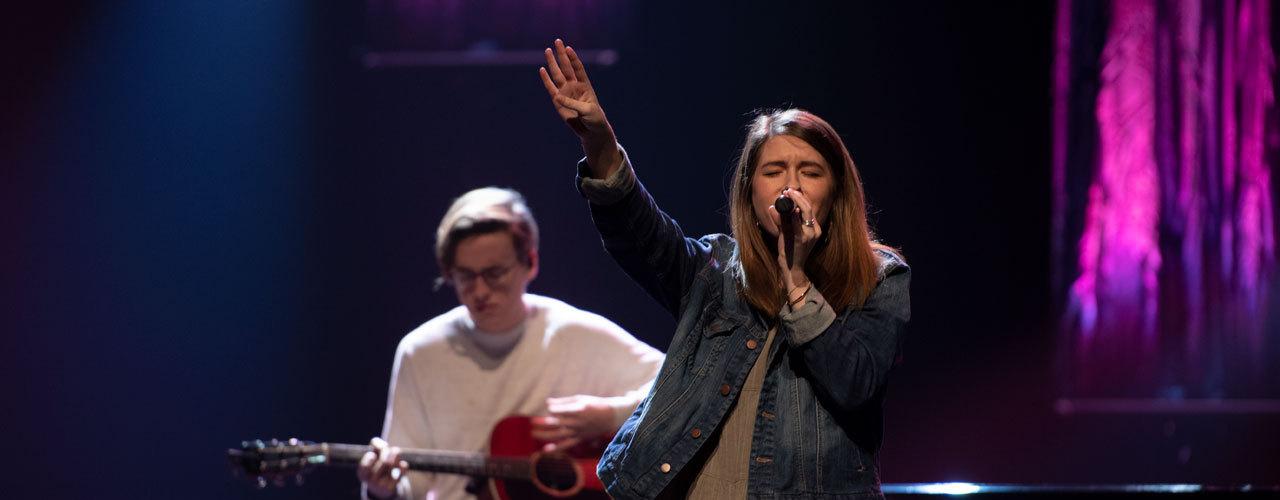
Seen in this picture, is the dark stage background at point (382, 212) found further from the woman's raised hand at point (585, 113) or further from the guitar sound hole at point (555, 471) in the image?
the woman's raised hand at point (585, 113)

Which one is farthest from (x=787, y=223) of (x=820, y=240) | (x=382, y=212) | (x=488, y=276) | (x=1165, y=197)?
(x=1165, y=197)

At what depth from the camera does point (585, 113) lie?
1982 millimetres

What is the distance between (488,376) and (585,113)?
1.98m

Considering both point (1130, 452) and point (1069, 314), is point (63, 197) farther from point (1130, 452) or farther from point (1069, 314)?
point (1130, 452)

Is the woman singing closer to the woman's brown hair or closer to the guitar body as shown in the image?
the woman's brown hair

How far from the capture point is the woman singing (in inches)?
73.2

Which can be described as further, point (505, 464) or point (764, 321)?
point (505, 464)

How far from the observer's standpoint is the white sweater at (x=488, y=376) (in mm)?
3811

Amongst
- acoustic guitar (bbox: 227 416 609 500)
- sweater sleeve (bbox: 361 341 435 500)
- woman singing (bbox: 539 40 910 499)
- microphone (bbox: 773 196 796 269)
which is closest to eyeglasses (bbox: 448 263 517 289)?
sweater sleeve (bbox: 361 341 435 500)

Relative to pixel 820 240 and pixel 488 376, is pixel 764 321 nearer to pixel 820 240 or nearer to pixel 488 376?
pixel 820 240

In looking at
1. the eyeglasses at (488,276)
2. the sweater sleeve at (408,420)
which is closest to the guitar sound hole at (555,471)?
the sweater sleeve at (408,420)

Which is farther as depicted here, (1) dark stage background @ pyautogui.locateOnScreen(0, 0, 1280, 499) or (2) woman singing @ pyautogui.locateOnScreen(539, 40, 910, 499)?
(1) dark stage background @ pyautogui.locateOnScreen(0, 0, 1280, 499)

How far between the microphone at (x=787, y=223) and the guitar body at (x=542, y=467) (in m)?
1.94

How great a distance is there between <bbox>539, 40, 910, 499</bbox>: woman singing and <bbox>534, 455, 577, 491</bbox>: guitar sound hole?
1751 millimetres
